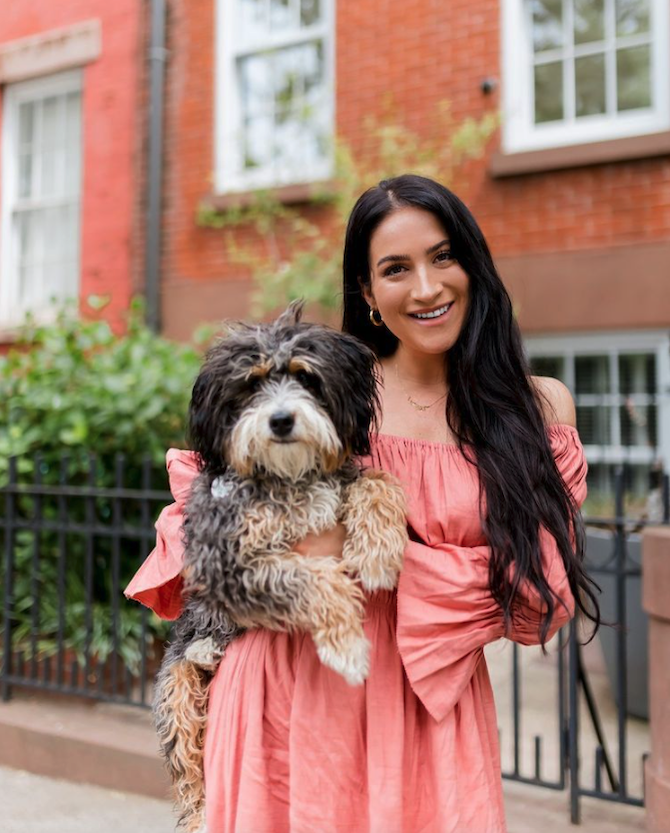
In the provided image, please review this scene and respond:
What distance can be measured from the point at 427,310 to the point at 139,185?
7413 millimetres

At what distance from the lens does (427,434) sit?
227 cm

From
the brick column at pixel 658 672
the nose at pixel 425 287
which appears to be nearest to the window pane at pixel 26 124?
the brick column at pixel 658 672

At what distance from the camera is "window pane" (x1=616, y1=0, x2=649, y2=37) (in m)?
6.99

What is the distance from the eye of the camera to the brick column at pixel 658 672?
11.6 feet

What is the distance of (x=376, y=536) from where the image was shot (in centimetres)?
192

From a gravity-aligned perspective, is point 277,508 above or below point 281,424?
below

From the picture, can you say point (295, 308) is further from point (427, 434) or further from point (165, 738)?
point (165, 738)

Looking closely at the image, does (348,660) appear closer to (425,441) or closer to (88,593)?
(425,441)

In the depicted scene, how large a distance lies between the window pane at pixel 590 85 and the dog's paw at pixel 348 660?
646cm

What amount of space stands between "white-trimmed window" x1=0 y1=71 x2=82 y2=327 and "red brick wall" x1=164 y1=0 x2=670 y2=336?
1.53m

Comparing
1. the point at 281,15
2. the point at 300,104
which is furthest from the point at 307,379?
the point at 281,15

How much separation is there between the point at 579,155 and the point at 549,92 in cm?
82

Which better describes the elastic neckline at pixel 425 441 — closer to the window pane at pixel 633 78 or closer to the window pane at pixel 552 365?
the window pane at pixel 552 365

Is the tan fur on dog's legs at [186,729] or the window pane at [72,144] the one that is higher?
the window pane at [72,144]
